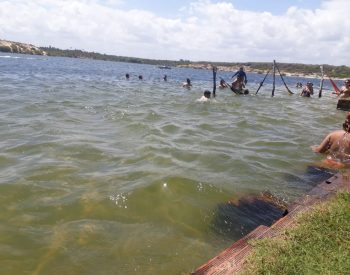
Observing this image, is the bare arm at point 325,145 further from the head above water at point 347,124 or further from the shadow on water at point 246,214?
the shadow on water at point 246,214

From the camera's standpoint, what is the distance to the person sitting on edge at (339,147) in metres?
9.40

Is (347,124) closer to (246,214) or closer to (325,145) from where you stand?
(325,145)

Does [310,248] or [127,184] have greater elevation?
[310,248]

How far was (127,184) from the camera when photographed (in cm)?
733

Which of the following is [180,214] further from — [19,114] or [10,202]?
[19,114]

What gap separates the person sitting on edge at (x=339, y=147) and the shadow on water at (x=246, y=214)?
315cm

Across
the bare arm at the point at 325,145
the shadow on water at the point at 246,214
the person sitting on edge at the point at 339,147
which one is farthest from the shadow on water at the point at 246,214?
the bare arm at the point at 325,145

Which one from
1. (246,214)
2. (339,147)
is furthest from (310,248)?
(339,147)

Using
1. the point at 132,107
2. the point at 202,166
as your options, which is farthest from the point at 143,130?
the point at 132,107

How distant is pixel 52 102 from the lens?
17.2 metres

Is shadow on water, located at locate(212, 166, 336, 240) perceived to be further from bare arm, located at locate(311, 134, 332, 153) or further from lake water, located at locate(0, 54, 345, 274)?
bare arm, located at locate(311, 134, 332, 153)

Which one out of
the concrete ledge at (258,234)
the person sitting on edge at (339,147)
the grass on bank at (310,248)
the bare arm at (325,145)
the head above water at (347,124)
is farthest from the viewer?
the bare arm at (325,145)

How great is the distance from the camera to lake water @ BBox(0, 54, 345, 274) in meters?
4.98

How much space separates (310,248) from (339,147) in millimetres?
6060
